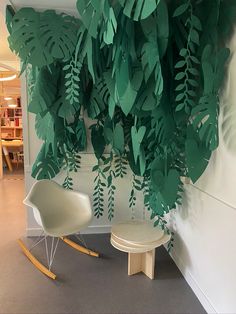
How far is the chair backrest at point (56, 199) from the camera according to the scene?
258cm

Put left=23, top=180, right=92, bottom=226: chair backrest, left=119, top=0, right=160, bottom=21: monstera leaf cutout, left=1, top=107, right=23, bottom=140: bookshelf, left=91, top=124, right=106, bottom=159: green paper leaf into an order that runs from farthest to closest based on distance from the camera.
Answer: left=1, top=107, right=23, bottom=140: bookshelf < left=91, top=124, right=106, bottom=159: green paper leaf < left=23, top=180, right=92, bottom=226: chair backrest < left=119, top=0, right=160, bottom=21: monstera leaf cutout

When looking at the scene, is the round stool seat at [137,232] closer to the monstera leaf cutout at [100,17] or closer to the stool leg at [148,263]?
the stool leg at [148,263]

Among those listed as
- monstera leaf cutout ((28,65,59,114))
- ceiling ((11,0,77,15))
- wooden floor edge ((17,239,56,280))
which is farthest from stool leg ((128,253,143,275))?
ceiling ((11,0,77,15))

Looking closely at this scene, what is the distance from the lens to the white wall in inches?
63.9

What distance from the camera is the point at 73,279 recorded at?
2.26 meters

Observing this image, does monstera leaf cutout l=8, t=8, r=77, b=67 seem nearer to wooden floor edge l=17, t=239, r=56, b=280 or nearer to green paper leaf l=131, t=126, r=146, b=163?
green paper leaf l=131, t=126, r=146, b=163

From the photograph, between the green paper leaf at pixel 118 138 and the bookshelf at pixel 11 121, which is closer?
Result: the green paper leaf at pixel 118 138

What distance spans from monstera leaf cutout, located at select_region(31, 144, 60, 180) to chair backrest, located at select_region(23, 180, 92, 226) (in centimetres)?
15

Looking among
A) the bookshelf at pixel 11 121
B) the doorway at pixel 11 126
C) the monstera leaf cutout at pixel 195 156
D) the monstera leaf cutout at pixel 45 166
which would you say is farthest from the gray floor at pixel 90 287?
the bookshelf at pixel 11 121

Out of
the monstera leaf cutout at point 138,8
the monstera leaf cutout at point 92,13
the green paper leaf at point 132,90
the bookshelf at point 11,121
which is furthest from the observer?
the bookshelf at point 11,121

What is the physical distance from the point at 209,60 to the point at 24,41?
1501 millimetres

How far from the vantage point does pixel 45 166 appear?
279 centimetres

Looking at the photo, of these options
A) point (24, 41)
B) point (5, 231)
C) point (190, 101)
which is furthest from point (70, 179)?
point (190, 101)

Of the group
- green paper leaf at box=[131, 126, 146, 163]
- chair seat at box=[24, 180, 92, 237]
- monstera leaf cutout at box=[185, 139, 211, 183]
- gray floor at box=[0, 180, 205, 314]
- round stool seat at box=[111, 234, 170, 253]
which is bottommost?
gray floor at box=[0, 180, 205, 314]
